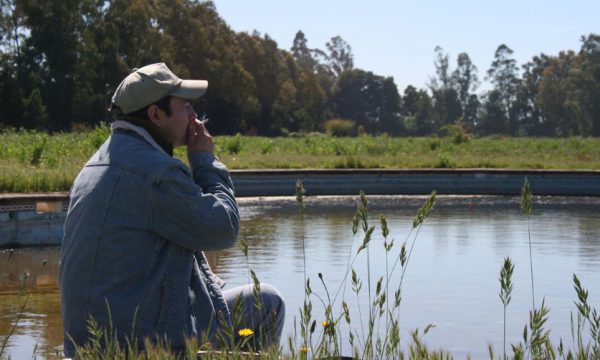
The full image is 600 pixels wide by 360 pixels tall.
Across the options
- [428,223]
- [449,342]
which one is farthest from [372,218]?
[449,342]

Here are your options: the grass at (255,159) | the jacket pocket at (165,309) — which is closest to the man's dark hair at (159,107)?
the jacket pocket at (165,309)

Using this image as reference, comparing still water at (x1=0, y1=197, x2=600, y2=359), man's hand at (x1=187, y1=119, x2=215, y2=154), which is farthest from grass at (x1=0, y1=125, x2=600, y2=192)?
man's hand at (x1=187, y1=119, x2=215, y2=154)

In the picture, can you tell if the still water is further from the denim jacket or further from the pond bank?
the pond bank

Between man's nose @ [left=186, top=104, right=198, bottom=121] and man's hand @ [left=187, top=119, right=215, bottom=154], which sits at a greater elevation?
man's nose @ [left=186, top=104, right=198, bottom=121]

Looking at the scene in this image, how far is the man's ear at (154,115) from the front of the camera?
3363 millimetres

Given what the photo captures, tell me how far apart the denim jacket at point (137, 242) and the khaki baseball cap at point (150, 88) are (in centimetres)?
14

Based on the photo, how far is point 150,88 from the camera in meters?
3.32

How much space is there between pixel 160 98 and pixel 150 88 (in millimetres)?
46

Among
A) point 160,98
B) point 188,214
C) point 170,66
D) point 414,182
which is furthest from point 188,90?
point 170,66

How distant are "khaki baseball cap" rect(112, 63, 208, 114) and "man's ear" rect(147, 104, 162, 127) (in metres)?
0.02

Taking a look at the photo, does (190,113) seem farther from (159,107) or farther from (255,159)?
(255,159)

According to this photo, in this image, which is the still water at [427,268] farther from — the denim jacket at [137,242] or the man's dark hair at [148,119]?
the man's dark hair at [148,119]

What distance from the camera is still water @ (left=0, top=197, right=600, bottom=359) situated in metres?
6.66

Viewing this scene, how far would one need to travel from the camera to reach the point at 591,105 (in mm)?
98625
